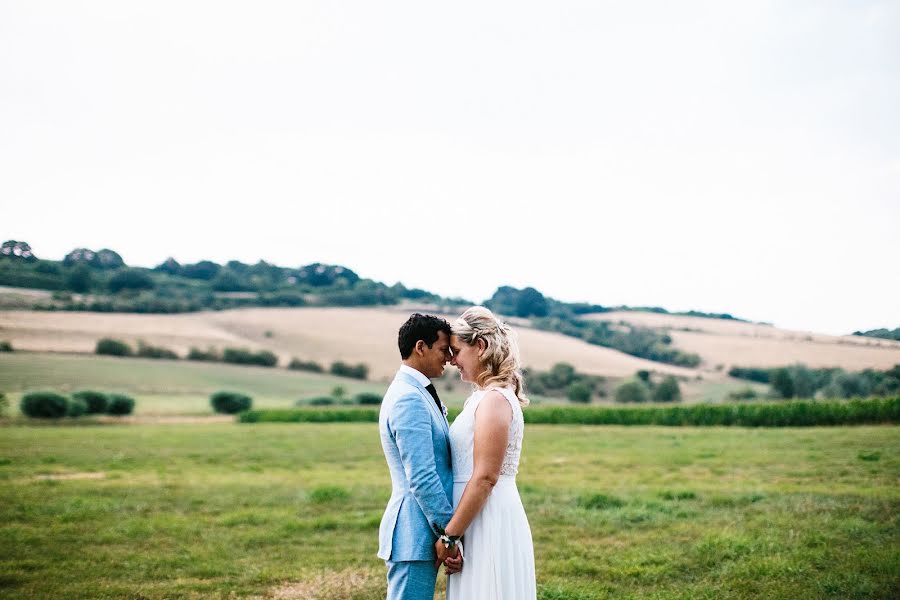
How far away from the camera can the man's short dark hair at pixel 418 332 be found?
14.9 feet

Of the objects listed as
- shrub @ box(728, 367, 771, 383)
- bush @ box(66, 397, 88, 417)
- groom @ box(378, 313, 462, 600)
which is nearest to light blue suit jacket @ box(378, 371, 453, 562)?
groom @ box(378, 313, 462, 600)

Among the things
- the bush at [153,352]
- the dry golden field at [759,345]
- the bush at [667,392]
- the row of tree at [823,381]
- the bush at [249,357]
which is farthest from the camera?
the bush at [249,357]

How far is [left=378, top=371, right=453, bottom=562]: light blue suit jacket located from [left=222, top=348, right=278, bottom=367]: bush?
206 feet

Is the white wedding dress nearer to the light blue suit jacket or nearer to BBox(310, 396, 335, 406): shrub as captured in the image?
the light blue suit jacket

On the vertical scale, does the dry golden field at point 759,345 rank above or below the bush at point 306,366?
above

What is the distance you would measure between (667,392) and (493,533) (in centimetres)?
5275

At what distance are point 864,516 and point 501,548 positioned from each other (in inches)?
317

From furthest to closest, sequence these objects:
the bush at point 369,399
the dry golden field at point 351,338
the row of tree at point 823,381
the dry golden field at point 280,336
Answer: the dry golden field at point 280,336
the dry golden field at point 351,338
the bush at point 369,399
the row of tree at point 823,381

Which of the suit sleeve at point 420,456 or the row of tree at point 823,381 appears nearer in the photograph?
the suit sleeve at point 420,456

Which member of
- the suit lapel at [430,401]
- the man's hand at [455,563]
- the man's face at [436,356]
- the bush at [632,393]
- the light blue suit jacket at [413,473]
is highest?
the man's face at [436,356]

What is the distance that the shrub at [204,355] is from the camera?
2498 inches

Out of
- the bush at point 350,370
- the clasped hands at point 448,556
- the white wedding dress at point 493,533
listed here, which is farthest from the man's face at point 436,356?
the bush at point 350,370

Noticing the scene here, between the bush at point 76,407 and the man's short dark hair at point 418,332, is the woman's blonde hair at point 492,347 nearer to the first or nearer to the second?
the man's short dark hair at point 418,332

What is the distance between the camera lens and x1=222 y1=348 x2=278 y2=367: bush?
6450 centimetres
